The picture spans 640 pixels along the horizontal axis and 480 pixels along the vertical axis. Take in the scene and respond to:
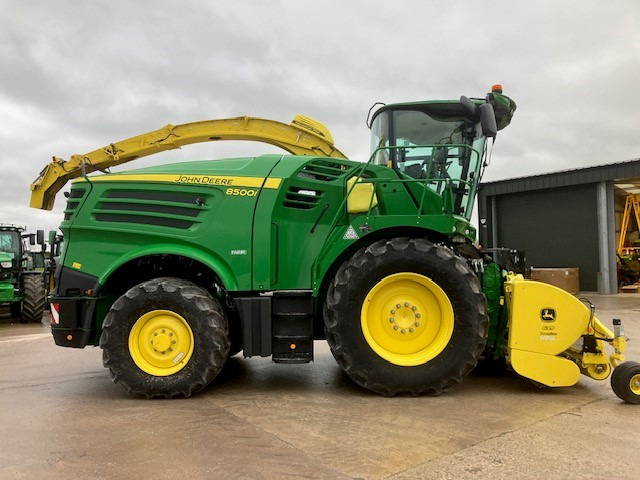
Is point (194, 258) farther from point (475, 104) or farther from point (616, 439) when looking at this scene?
point (616, 439)

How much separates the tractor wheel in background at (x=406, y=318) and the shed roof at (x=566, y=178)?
1528 cm

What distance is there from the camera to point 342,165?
494cm

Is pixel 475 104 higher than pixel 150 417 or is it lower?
higher

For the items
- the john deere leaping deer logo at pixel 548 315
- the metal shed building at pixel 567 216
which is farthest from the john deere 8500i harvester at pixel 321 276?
the metal shed building at pixel 567 216

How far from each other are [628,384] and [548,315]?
2.62 feet

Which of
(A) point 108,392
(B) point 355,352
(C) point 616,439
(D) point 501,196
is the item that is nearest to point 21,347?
(A) point 108,392

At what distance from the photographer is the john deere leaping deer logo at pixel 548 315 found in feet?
14.0

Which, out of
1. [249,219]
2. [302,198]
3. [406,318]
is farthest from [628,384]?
[249,219]

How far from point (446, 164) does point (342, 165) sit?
1054 millimetres

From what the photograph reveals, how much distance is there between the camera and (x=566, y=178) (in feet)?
60.6

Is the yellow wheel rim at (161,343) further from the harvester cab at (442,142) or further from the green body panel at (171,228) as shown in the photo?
the harvester cab at (442,142)

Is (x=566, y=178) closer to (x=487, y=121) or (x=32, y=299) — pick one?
(x=487, y=121)

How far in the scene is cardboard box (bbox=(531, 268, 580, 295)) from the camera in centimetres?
1700

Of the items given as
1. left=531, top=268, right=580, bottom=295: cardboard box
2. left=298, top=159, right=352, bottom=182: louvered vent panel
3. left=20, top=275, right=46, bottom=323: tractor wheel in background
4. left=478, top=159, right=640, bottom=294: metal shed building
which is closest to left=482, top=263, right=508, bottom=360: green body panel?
left=298, top=159, right=352, bottom=182: louvered vent panel
